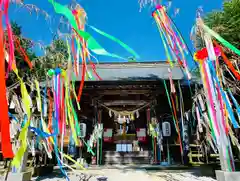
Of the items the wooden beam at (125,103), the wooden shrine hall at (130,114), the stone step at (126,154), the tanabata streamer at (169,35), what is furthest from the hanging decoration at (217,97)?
the stone step at (126,154)

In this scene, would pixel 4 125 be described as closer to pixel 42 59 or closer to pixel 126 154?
pixel 42 59

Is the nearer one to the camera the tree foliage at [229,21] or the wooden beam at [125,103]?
the tree foliage at [229,21]

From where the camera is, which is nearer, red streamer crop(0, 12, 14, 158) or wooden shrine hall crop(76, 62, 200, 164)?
red streamer crop(0, 12, 14, 158)

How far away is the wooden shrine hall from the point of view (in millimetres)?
8852

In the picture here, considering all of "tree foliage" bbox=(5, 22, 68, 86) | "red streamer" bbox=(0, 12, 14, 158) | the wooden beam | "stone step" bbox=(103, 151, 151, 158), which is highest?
"tree foliage" bbox=(5, 22, 68, 86)

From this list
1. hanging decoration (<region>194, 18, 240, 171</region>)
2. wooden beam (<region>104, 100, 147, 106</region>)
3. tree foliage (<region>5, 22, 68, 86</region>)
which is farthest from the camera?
wooden beam (<region>104, 100, 147, 106</region>)

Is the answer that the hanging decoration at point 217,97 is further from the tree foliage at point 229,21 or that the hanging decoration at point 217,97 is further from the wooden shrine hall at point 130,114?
the wooden shrine hall at point 130,114

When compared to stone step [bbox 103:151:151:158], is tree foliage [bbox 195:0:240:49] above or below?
above

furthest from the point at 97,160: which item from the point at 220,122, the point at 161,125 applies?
the point at 220,122

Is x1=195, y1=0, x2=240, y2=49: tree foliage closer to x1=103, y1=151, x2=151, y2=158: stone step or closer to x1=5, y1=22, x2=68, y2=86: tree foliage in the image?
x1=5, y1=22, x2=68, y2=86: tree foliage

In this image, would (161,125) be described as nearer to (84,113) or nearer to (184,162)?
(184,162)

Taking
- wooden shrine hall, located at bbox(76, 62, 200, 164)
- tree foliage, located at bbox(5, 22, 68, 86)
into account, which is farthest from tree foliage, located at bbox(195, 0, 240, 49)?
tree foliage, located at bbox(5, 22, 68, 86)

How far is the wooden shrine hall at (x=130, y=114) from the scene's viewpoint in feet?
29.0

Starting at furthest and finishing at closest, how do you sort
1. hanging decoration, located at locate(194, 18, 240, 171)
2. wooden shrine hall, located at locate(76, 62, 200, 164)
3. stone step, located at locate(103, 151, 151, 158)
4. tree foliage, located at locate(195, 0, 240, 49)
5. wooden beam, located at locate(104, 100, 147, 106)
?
stone step, located at locate(103, 151, 151, 158)
wooden beam, located at locate(104, 100, 147, 106)
wooden shrine hall, located at locate(76, 62, 200, 164)
tree foliage, located at locate(195, 0, 240, 49)
hanging decoration, located at locate(194, 18, 240, 171)
